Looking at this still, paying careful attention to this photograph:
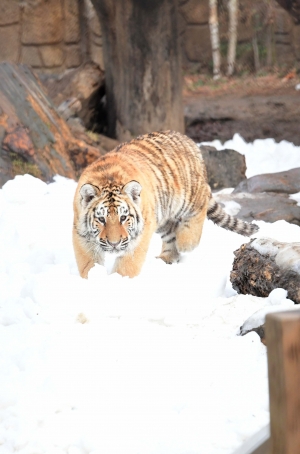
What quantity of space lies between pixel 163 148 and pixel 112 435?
2656 millimetres

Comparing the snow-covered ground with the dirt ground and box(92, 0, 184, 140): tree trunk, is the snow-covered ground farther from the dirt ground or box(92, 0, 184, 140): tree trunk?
the dirt ground

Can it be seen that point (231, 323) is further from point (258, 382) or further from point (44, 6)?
point (44, 6)

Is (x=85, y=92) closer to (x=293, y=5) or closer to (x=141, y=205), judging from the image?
(x=141, y=205)

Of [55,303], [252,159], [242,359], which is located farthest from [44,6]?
[242,359]

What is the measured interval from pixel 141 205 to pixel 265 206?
235cm

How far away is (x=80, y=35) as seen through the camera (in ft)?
45.1

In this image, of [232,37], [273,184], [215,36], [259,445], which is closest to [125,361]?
[259,445]

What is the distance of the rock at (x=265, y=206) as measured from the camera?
5945mm

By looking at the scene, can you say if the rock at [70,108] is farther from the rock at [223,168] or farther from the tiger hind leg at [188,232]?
the tiger hind leg at [188,232]

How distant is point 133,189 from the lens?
3.95 m

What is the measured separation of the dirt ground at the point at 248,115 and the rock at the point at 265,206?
331 cm

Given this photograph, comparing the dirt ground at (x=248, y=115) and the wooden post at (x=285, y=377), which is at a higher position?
the wooden post at (x=285, y=377)

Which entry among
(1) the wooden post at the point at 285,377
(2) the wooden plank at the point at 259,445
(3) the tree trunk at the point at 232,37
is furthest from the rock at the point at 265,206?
(3) the tree trunk at the point at 232,37

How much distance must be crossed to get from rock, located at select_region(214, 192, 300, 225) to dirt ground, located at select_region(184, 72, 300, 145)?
3308mm
